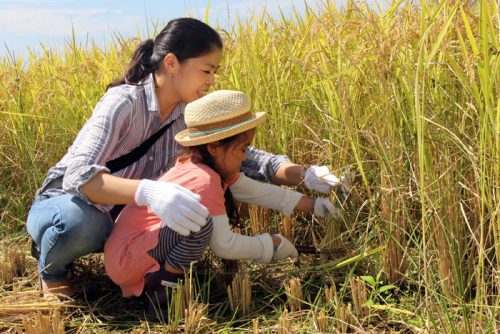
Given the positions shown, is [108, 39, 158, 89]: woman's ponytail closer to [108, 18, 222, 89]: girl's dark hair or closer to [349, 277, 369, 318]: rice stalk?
[108, 18, 222, 89]: girl's dark hair

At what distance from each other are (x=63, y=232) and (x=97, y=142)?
12.8 inches

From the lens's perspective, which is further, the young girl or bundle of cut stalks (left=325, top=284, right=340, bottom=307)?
the young girl

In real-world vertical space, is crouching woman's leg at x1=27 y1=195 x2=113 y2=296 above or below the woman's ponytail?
below

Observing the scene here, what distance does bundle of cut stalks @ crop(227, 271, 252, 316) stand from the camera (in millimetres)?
1938

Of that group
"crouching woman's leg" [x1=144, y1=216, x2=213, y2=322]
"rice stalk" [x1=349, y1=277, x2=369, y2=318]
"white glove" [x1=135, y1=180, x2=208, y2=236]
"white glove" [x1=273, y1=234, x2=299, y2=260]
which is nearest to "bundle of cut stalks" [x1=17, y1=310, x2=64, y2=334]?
"crouching woman's leg" [x1=144, y1=216, x2=213, y2=322]

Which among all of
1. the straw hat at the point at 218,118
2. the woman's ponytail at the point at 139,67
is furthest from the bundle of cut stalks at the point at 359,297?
the woman's ponytail at the point at 139,67

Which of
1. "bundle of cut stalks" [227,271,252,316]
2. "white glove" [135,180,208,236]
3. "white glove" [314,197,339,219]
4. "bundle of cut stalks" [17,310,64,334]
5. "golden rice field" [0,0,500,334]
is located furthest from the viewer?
"white glove" [314,197,339,219]

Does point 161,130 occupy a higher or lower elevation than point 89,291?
higher

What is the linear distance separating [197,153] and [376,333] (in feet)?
2.62

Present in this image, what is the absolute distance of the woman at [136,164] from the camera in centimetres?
190

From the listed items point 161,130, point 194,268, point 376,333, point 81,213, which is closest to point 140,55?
point 161,130

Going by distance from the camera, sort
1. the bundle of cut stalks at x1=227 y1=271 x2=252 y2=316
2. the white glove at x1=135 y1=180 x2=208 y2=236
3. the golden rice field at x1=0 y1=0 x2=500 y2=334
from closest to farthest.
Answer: the golden rice field at x1=0 y1=0 x2=500 y2=334
the white glove at x1=135 y1=180 x2=208 y2=236
the bundle of cut stalks at x1=227 y1=271 x2=252 y2=316

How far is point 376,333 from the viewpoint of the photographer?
1.72m

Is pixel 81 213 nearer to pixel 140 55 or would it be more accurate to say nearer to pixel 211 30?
pixel 140 55
